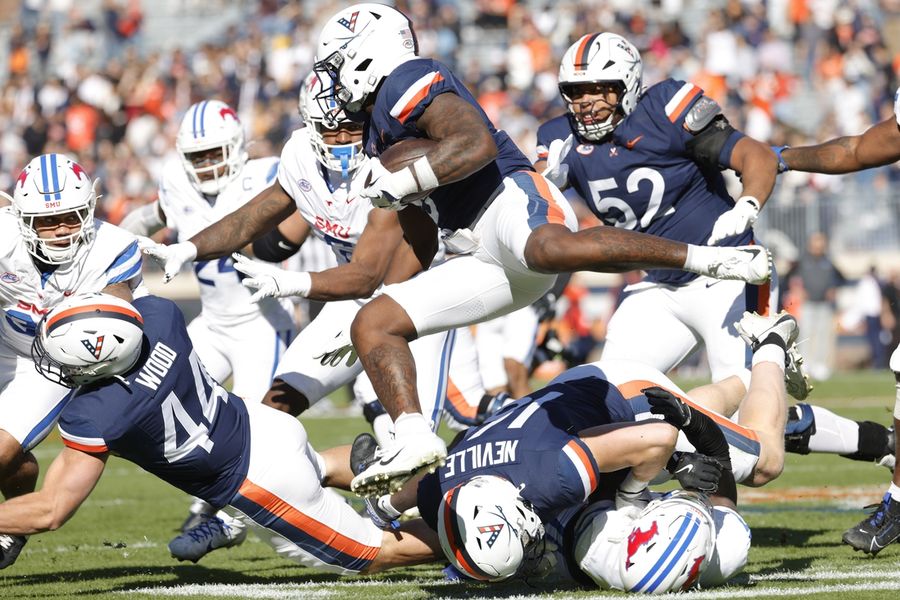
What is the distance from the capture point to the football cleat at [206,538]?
5434 millimetres

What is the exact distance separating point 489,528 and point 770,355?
60.8 inches

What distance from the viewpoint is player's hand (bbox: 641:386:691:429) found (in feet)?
14.3

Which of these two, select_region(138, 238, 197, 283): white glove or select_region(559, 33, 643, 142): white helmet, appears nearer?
select_region(138, 238, 197, 283): white glove

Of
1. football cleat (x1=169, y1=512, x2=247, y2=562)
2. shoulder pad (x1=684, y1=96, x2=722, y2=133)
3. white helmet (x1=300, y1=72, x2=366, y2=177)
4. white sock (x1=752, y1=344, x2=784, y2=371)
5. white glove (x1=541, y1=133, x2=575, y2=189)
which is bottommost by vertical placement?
football cleat (x1=169, y1=512, x2=247, y2=562)

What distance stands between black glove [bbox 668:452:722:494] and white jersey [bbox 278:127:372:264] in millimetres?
2267

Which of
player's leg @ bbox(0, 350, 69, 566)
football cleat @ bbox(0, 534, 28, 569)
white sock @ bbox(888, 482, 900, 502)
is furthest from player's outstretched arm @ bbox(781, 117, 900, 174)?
football cleat @ bbox(0, 534, 28, 569)

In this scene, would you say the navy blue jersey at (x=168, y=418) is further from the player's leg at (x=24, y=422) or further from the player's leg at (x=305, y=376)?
the player's leg at (x=305, y=376)

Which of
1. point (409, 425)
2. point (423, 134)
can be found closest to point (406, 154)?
point (423, 134)

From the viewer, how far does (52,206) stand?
218 inches

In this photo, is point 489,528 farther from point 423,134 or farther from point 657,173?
point 657,173

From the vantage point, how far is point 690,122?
235 inches

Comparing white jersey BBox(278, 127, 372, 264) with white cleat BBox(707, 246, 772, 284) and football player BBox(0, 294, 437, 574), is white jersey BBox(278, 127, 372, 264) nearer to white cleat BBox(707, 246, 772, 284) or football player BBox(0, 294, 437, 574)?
football player BBox(0, 294, 437, 574)

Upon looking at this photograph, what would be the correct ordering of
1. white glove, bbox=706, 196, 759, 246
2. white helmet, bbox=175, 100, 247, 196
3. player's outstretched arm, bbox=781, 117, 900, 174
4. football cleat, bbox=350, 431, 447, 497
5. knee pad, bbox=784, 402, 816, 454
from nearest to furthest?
1. football cleat, bbox=350, 431, 447, 497
2. white glove, bbox=706, 196, 759, 246
3. player's outstretched arm, bbox=781, 117, 900, 174
4. knee pad, bbox=784, 402, 816, 454
5. white helmet, bbox=175, 100, 247, 196

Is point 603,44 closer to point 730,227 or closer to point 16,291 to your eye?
point 730,227
